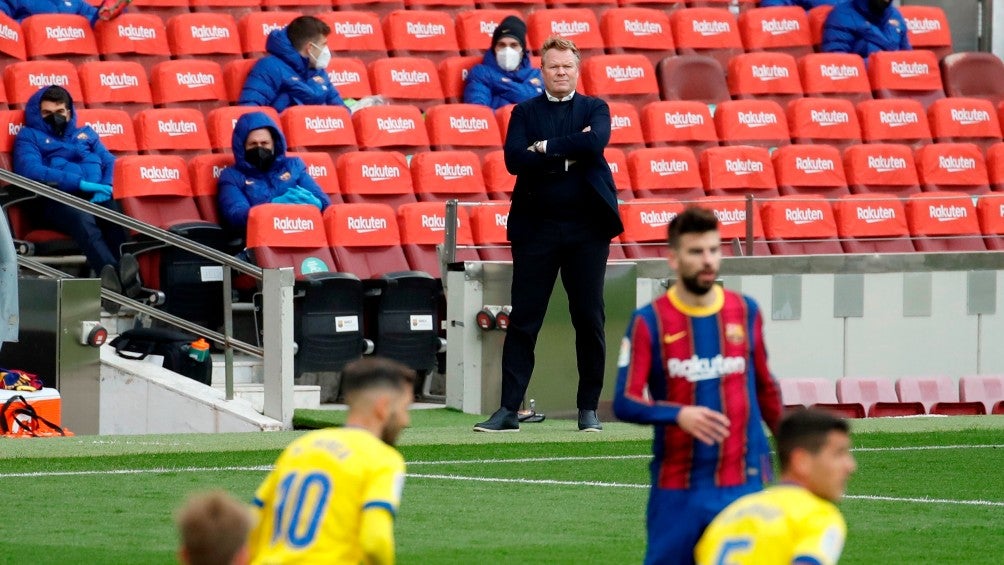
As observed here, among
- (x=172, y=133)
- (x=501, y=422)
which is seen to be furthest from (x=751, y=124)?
(x=501, y=422)

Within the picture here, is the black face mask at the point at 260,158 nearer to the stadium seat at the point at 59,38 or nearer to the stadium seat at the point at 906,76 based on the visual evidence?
the stadium seat at the point at 59,38


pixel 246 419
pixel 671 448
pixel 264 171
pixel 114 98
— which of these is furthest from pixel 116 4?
pixel 671 448

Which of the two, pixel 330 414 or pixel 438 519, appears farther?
pixel 330 414

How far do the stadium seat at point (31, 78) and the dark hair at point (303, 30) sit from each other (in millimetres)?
1835

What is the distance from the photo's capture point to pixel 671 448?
5676 mm

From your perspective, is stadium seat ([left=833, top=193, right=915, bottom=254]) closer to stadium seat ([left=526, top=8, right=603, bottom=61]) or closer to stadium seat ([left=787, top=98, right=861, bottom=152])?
stadium seat ([left=787, top=98, right=861, bottom=152])

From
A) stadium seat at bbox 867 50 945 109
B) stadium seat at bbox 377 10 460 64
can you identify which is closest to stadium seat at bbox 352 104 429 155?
stadium seat at bbox 377 10 460 64

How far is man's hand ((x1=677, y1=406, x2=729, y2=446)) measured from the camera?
5.46m

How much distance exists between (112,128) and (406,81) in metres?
2.94

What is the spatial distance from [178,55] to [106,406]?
13.6 feet

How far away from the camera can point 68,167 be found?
44.7ft

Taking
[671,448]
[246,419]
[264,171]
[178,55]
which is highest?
[178,55]

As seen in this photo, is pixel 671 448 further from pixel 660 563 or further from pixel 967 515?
pixel 967 515

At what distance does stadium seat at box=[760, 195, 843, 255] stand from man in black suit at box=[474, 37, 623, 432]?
4.73 m
